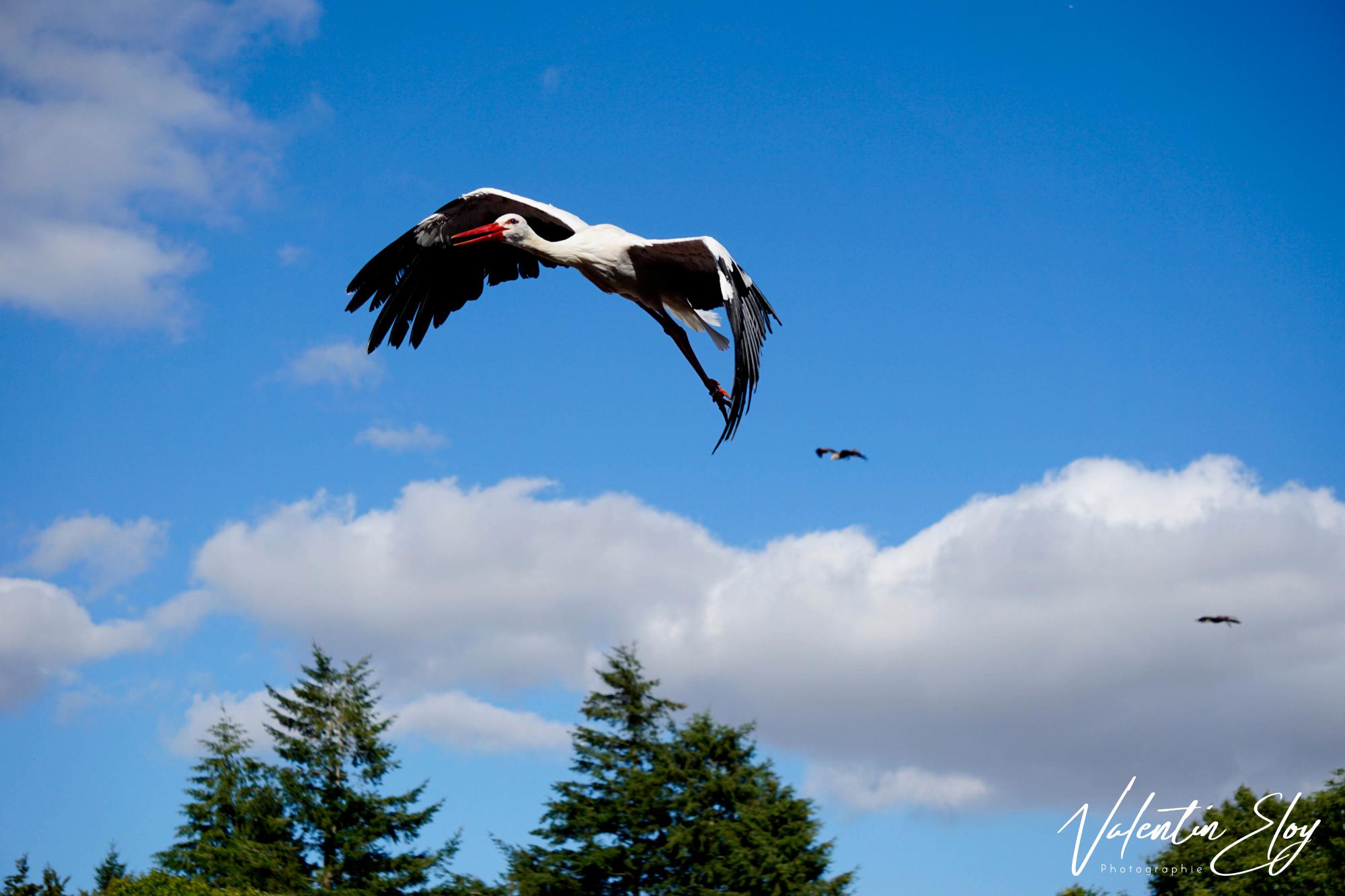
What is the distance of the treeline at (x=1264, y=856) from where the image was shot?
30.0 meters

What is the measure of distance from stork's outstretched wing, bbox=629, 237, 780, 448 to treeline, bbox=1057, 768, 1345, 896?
Answer: 23.1m

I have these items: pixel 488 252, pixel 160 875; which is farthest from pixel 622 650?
pixel 488 252

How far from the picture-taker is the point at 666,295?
11.1m

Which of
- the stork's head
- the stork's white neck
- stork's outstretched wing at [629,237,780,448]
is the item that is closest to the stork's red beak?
the stork's head

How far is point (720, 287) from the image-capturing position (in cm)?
1045

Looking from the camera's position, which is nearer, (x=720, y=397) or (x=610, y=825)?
(x=720, y=397)

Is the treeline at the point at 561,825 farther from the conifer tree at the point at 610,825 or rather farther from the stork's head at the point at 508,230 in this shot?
the stork's head at the point at 508,230

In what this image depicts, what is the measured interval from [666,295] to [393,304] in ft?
10.8

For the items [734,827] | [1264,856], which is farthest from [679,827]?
[1264,856]

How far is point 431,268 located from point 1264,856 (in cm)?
2868

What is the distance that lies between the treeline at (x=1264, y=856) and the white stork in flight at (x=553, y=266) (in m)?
23.1

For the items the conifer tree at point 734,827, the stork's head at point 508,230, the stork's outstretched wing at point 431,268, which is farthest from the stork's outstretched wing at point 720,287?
the conifer tree at point 734,827

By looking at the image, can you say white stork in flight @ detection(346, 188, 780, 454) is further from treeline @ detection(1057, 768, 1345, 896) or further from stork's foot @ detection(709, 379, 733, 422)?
treeline @ detection(1057, 768, 1345, 896)

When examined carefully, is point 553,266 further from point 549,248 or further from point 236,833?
point 236,833
